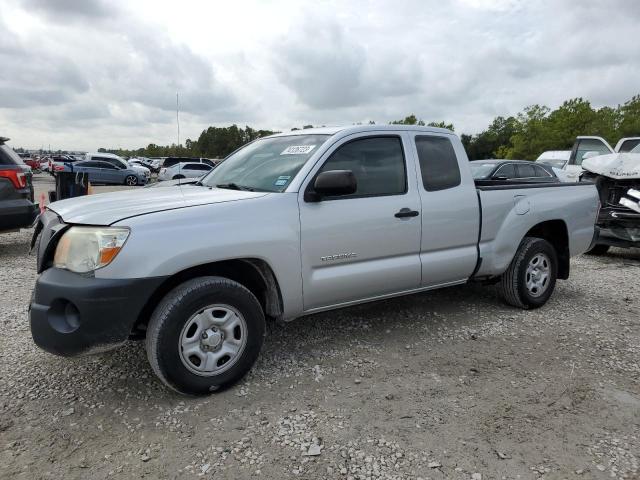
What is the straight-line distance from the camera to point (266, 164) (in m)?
3.90

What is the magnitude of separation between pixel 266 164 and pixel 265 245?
95 cm

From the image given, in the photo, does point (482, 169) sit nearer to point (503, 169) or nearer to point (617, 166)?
point (503, 169)

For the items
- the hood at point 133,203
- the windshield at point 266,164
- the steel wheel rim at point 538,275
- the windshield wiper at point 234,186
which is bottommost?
the steel wheel rim at point 538,275

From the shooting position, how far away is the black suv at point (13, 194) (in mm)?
6812

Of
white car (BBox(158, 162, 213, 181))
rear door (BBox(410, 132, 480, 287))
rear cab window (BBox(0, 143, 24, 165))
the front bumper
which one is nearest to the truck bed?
rear door (BBox(410, 132, 480, 287))

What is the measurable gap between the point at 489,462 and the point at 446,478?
28 centimetres

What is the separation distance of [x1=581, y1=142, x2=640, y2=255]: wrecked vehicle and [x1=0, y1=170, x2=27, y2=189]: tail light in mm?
8325

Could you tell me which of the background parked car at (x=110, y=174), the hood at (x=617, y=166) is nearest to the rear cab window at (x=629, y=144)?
the hood at (x=617, y=166)

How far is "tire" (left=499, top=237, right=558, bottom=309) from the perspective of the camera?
4836 mm

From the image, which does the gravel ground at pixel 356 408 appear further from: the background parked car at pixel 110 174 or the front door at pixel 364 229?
the background parked car at pixel 110 174

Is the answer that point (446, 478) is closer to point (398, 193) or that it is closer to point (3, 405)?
point (398, 193)

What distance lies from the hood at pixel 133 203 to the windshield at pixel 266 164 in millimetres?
195

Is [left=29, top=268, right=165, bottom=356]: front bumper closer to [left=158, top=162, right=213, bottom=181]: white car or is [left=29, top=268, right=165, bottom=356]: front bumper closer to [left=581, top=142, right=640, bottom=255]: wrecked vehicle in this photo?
[left=581, top=142, right=640, bottom=255]: wrecked vehicle

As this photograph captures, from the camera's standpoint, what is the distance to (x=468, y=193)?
430 centimetres
